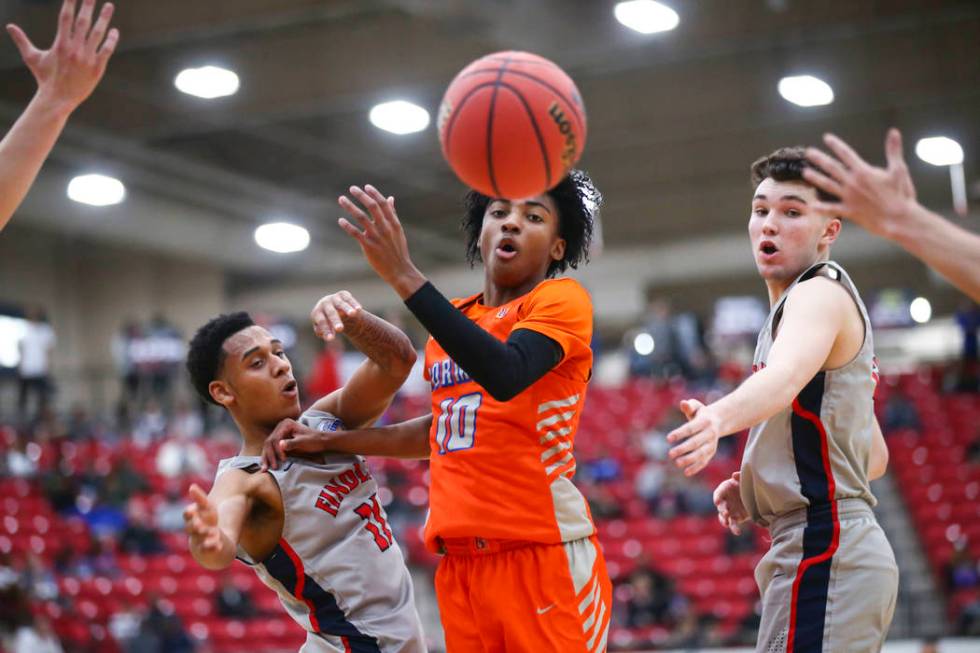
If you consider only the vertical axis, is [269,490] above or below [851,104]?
below

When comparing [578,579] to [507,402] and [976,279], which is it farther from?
[976,279]

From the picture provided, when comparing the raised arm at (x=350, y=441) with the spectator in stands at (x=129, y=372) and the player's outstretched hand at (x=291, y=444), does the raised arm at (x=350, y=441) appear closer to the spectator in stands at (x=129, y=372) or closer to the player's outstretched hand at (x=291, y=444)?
the player's outstretched hand at (x=291, y=444)

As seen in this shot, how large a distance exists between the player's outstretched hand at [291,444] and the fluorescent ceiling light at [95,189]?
1241 cm

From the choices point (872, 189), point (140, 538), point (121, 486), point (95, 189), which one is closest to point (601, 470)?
point (140, 538)

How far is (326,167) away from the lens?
18938mm

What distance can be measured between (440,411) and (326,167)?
624 inches

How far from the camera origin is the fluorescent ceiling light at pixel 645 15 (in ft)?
34.4

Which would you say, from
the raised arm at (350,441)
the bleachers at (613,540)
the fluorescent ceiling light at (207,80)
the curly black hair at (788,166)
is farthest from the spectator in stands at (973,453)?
the raised arm at (350,441)

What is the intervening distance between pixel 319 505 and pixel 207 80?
9.16m

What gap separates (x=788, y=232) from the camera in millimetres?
3463

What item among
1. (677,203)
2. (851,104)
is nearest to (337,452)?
(851,104)

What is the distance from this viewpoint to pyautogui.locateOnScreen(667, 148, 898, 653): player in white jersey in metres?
3.11

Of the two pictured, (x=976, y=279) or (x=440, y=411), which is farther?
(x=440, y=411)

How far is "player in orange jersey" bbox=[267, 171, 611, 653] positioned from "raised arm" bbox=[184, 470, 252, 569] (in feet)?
1.84
